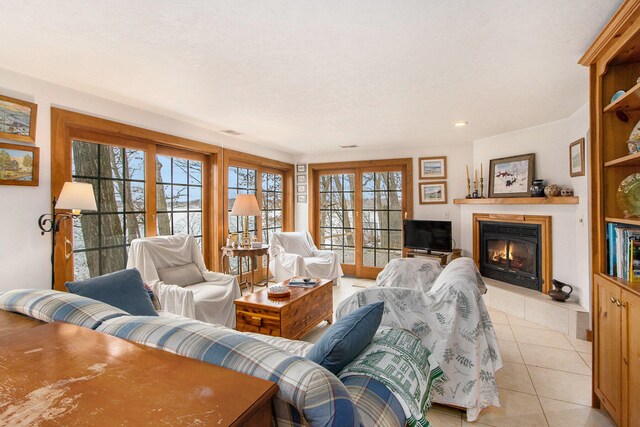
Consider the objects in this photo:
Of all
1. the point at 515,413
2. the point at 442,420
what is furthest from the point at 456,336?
the point at 515,413

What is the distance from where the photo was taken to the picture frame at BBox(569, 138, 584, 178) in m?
3.25

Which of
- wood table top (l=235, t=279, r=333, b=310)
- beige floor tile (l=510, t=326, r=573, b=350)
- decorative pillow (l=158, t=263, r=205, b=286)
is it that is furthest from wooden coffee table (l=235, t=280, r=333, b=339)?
A: beige floor tile (l=510, t=326, r=573, b=350)

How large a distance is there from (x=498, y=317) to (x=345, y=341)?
3366 mm

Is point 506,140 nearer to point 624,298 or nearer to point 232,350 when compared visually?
point 624,298

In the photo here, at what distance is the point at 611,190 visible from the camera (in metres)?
1.92

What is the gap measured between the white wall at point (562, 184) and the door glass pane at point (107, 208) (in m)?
4.47

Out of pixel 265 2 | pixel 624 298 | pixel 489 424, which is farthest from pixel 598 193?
pixel 265 2

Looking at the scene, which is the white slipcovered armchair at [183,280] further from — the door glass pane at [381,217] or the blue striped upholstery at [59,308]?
the door glass pane at [381,217]

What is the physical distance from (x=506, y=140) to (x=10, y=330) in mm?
4995

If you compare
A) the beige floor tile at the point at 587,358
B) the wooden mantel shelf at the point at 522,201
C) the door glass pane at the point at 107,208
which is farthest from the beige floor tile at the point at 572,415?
the door glass pane at the point at 107,208

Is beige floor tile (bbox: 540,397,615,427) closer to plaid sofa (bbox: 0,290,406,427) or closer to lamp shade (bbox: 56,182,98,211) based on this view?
plaid sofa (bbox: 0,290,406,427)

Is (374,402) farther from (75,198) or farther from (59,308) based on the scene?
(75,198)

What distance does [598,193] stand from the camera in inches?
76.2

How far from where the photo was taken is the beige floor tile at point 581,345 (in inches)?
113
